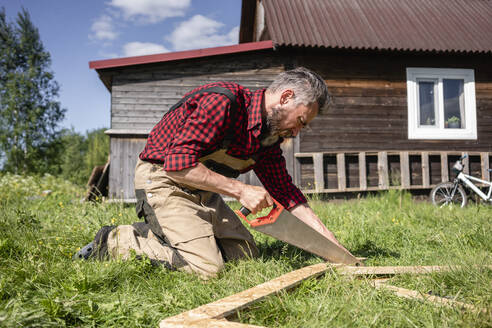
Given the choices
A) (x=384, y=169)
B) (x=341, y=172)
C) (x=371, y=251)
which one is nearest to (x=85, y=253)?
(x=371, y=251)

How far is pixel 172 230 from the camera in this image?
2623 millimetres

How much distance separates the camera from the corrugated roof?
769 cm

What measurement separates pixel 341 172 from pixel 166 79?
15.5 ft

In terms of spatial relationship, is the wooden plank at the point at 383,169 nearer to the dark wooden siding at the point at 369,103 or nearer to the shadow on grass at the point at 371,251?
the dark wooden siding at the point at 369,103

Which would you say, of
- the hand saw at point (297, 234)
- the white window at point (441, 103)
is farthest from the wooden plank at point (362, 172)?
the hand saw at point (297, 234)

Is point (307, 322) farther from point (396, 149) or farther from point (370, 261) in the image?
point (396, 149)

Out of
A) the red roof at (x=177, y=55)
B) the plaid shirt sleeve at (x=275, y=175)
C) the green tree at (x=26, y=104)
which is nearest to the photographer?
the plaid shirt sleeve at (x=275, y=175)

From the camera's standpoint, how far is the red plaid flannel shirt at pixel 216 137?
231cm

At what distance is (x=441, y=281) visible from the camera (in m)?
2.20

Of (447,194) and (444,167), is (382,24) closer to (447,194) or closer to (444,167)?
(444,167)

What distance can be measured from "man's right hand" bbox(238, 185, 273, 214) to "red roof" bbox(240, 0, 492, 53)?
5.80 metres

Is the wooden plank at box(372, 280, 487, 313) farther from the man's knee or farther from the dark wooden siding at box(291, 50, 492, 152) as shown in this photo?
the dark wooden siding at box(291, 50, 492, 152)

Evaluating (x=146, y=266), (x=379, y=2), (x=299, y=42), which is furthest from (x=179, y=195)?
(x=379, y=2)

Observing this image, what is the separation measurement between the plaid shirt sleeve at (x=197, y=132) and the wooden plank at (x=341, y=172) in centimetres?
592
